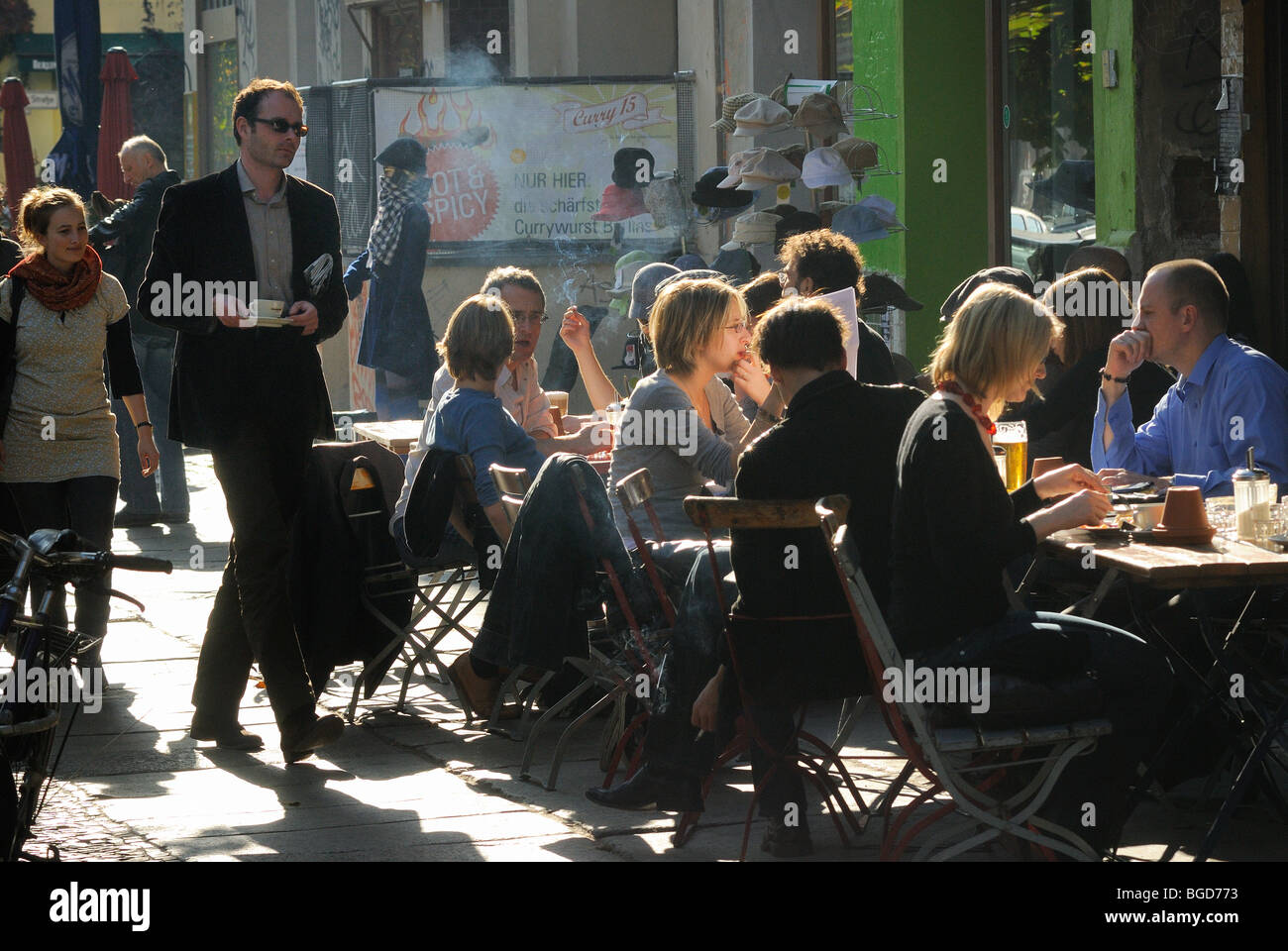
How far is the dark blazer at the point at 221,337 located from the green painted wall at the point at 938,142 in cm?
661

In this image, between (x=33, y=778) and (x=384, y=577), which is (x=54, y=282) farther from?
(x=33, y=778)

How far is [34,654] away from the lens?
4098 mm

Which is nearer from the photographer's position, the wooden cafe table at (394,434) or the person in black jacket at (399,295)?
the wooden cafe table at (394,434)

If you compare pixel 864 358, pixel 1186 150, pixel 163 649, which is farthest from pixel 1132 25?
pixel 163 649

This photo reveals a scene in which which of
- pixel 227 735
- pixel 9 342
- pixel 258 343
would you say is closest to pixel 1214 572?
pixel 258 343

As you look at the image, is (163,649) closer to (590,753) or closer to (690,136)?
(590,753)

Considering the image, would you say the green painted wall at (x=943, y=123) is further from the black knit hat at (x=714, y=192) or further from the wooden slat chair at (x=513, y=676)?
the wooden slat chair at (x=513, y=676)

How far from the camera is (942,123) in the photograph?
12211 mm

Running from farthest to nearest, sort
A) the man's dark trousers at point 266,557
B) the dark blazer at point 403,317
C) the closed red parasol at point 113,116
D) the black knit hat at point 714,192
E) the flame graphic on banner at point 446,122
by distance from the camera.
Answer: the closed red parasol at point 113,116 → the flame graphic on banner at point 446,122 → the dark blazer at point 403,317 → the black knit hat at point 714,192 → the man's dark trousers at point 266,557

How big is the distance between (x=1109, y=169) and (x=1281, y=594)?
4.95m

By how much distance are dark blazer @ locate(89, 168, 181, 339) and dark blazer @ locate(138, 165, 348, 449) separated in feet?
15.7

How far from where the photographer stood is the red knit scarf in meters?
7.21

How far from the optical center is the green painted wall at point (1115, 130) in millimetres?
9734

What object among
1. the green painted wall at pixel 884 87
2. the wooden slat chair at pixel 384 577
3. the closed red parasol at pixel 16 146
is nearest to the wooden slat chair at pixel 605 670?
the wooden slat chair at pixel 384 577
